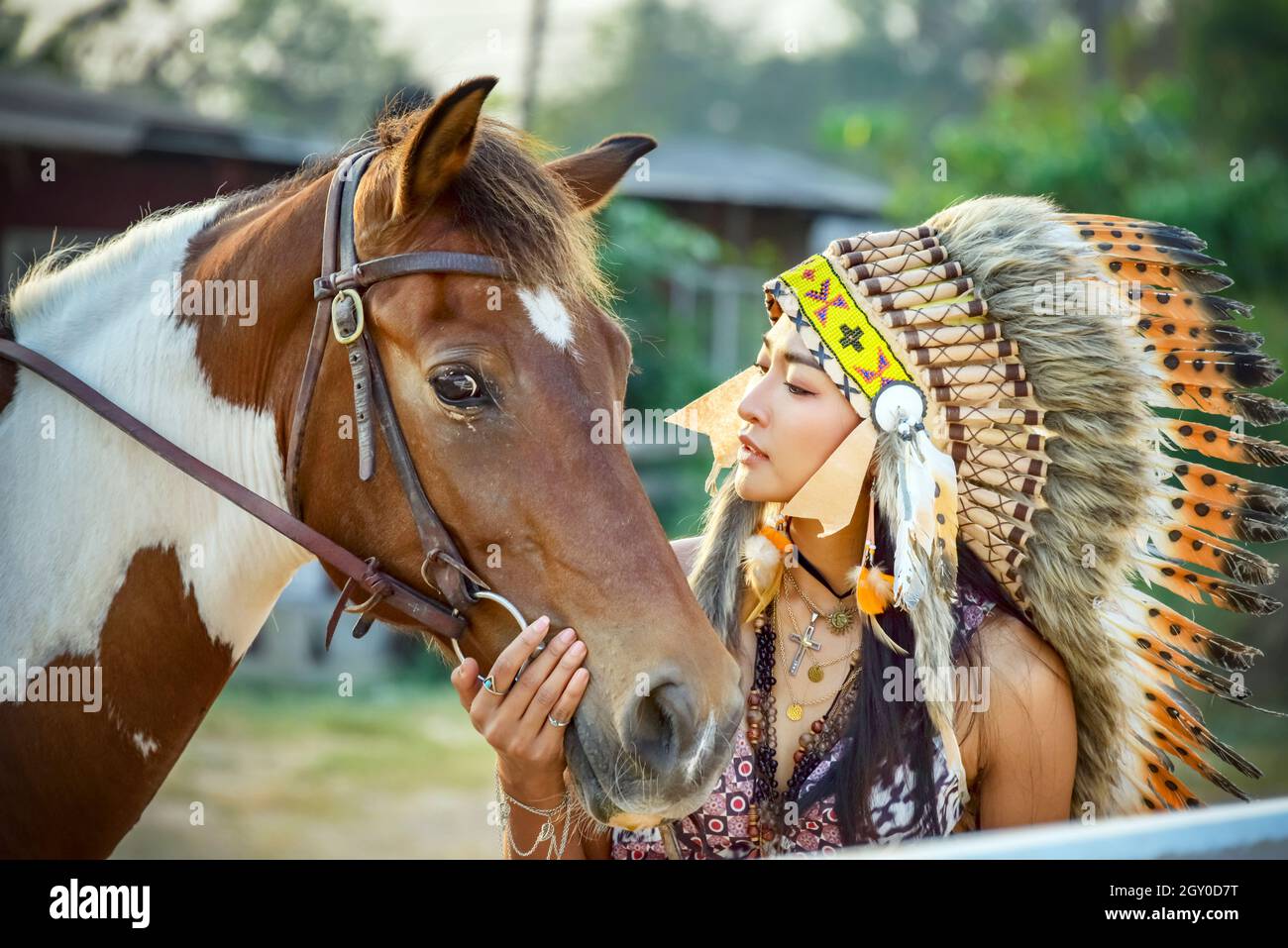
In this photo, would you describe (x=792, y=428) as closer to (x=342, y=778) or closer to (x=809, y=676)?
(x=809, y=676)

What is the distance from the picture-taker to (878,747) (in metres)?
2.35

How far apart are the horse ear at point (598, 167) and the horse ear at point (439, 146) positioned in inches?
16.8

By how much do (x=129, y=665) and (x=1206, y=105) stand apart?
16719 mm

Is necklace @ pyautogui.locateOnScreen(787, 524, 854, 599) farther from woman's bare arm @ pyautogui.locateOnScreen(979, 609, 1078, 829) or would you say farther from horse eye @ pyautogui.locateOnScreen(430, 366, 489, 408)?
horse eye @ pyautogui.locateOnScreen(430, 366, 489, 408)

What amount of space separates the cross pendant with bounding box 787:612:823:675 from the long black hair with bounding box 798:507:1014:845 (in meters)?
0.11

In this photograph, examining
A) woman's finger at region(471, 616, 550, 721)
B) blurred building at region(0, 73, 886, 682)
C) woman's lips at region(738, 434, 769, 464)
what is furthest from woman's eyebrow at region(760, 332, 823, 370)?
blurred building at region(0, 73, 886, 682)

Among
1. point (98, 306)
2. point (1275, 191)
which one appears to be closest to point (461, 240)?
point (98, 306)

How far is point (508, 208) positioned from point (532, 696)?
92 cm

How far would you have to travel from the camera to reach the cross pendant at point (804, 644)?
2506mm

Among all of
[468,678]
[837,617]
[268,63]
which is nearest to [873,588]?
[837,617]

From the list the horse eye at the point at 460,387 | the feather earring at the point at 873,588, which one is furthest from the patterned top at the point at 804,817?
the horse eye at the point at 460,387
